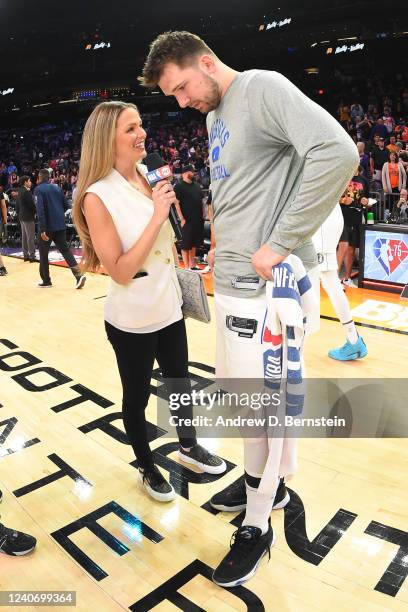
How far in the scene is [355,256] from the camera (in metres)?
6.21

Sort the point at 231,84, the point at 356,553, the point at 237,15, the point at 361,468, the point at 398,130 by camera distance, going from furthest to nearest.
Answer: the point at 237,15, the point at 398,130, the point at 361,468, the point at 356,553, the point at 231,84

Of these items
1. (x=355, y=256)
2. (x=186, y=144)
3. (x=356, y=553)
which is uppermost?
(x=186, y=144)

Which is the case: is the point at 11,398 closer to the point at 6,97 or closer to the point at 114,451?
the point at 114,451

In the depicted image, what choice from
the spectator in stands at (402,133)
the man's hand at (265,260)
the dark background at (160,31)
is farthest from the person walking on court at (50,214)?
the dark background at (160,31)

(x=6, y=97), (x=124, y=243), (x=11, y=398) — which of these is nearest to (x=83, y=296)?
(x=11, y=398)

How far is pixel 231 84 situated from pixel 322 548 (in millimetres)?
1695

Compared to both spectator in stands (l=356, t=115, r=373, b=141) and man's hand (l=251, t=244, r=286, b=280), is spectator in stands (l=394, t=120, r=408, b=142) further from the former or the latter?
man's hand (l=251, t=244, r=286, b=280)

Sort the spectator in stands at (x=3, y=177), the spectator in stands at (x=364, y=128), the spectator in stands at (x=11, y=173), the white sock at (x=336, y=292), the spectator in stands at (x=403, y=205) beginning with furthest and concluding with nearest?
the spectator in stands at (x=3, y=177), the spectator in stands at (x=11, y=173), the spectator in stands at (x=364, y=128), the spectator in stands at (x=403, y=205), the white sock at (x=336, y=292)

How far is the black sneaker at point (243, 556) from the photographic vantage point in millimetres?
1758

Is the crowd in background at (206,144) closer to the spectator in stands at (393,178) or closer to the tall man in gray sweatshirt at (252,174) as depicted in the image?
the spectator in stands at (393,178)

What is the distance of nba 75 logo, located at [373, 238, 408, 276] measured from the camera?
16.6ft

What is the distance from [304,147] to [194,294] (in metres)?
0.95

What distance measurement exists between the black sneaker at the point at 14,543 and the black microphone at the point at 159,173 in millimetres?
1347

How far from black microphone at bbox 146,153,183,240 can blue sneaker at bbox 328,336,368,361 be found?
2.06m
